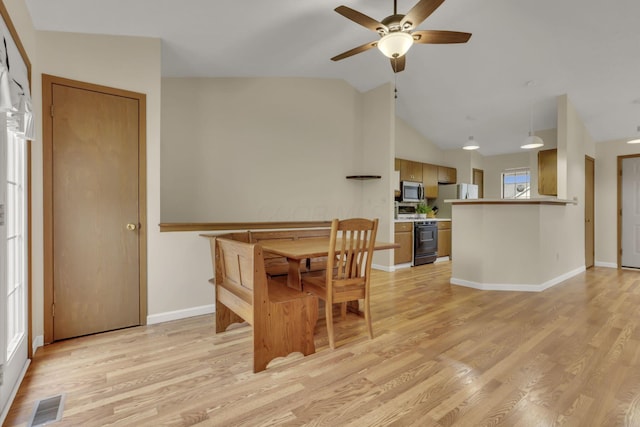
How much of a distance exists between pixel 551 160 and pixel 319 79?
4151mm

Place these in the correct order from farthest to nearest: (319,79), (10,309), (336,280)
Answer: (319,79) < (336,280) < (10,309)

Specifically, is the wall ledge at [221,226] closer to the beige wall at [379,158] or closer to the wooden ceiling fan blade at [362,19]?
the wooden ceiling fan blade at [362,19]

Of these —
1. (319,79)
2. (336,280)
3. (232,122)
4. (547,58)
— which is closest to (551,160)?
(547,58)

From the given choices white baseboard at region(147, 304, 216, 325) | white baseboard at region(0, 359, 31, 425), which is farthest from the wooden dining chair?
white baseboard at region(0, 359, 31, 425)

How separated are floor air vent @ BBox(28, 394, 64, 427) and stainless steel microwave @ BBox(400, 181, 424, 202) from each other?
530cm

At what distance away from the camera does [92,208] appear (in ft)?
8.21

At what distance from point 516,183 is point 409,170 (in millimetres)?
3143

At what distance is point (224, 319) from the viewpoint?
2.60 metres

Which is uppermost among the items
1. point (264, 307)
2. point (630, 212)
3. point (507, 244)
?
point (630, 212)

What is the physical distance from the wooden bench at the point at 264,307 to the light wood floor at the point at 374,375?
0.39ft

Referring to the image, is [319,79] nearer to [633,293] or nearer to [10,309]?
[10,309]

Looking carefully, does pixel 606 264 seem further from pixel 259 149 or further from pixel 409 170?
pixel 259 149

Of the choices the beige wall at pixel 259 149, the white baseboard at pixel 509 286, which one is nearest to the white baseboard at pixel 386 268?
the beige wall at pixel 259 149

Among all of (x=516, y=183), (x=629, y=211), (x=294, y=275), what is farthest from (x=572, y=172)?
(x=294, y=275)
